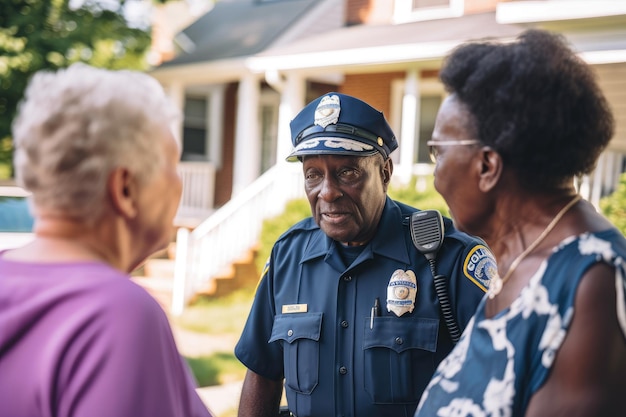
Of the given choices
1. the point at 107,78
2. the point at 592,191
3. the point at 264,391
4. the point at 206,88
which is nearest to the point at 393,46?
the point at 592,191

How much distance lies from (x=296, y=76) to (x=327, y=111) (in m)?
10.7

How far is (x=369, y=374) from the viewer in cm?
251

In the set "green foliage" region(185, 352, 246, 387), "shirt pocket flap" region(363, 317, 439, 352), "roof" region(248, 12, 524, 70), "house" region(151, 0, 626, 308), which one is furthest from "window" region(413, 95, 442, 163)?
"shirt pocket flap" region(363, 317, 439, 352)

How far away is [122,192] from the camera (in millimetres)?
1497

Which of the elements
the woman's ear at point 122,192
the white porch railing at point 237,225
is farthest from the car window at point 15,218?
the woman's ear at point 122,192

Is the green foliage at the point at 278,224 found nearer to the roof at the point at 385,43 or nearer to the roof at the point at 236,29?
the roof at the point at 385,43

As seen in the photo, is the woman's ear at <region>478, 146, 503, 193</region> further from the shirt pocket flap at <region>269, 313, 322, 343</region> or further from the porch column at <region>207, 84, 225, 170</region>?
the porch column at <region>207, 84, 225, 170</region>

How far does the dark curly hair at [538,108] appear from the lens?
169cm

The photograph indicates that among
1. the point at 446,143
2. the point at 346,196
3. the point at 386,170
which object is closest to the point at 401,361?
the point at 346,196

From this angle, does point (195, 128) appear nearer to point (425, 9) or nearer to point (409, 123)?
point (425, 9)

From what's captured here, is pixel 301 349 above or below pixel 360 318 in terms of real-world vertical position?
below

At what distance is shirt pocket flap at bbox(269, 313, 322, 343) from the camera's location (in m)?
2.63

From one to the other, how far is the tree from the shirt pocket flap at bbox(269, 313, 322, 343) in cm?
1030

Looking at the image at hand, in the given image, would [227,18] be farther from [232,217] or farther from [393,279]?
[393,279]
